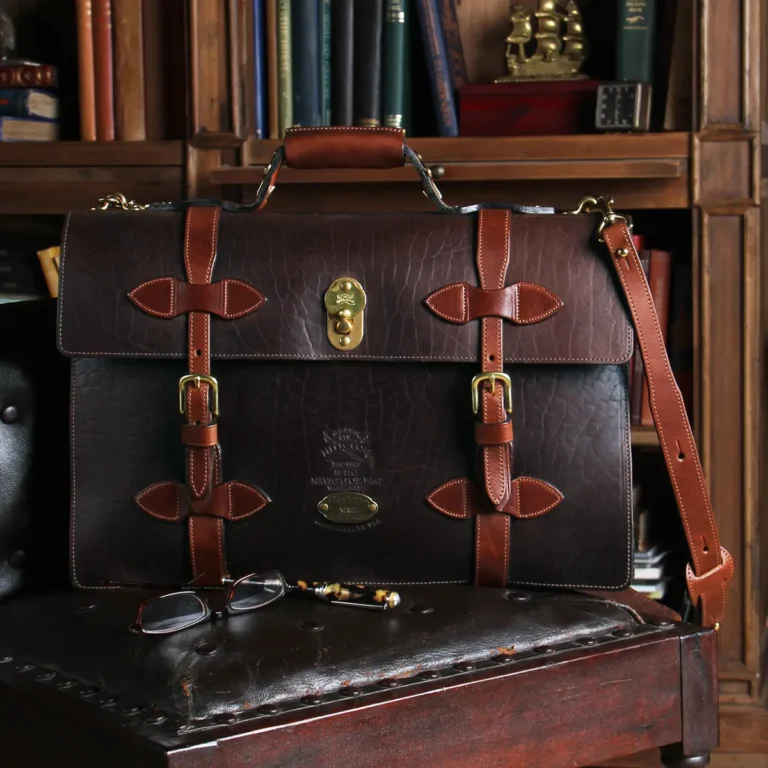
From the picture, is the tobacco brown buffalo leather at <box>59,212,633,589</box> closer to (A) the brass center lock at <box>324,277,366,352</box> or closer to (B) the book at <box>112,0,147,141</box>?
(A) the brass center lock at <box>324,277,366,352</box>

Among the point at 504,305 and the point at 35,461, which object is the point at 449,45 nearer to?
the point at 504,305

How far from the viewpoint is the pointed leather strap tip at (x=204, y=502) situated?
896 mm

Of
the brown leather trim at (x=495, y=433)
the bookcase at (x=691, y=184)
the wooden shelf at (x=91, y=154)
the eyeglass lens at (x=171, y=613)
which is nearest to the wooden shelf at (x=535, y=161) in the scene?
the bookcase at (x=691, y=184)

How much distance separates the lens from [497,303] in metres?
0.87

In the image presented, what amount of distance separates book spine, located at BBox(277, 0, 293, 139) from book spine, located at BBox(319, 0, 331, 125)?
5cm

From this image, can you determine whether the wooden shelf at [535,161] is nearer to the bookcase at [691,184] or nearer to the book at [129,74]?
the bookcase at [691,184]

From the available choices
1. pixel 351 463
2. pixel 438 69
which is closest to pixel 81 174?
pixel 438 69

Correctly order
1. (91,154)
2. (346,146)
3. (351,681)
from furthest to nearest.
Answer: (91,154), (346,146), (351,681)

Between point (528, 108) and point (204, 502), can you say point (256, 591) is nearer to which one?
point (204, 502)

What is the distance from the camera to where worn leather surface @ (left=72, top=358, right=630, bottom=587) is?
2.90 feet

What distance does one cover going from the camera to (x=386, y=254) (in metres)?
0.89

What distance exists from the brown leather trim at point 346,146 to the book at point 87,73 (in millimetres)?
620

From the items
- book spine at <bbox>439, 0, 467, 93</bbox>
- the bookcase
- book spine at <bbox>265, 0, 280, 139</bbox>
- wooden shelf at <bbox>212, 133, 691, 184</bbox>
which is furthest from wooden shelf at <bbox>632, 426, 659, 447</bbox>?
book spine at <bbox>265, 0, 280, 139</bbox>

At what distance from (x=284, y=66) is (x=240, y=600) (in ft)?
2.91
